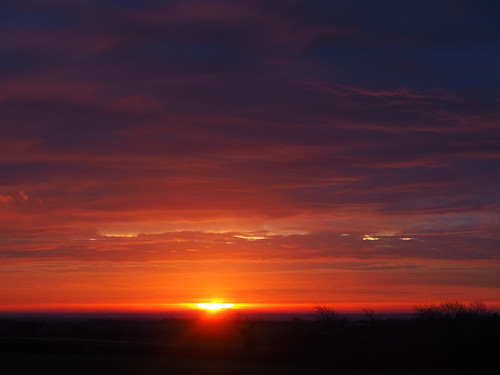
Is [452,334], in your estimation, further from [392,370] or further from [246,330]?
[246,330]

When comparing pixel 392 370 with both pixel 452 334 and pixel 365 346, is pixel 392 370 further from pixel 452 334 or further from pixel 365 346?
pixel 452 334

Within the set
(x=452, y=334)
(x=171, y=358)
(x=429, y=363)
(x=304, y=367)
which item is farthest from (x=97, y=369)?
(x=452, y=334)

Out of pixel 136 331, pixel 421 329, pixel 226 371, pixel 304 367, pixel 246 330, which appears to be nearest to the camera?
pixel 226 371

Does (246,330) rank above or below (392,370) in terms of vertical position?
above

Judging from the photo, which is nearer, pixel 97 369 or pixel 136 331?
pixel 97 369

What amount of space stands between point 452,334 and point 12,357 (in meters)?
20.3

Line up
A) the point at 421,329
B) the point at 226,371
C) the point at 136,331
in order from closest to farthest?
the point at 226,371 → the point at 421,329 → the point at 136,331

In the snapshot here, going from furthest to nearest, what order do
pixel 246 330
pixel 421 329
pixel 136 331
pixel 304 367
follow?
1. pixel 136 331
2. pixel 246 330
3. pixel 421 329
4. pixel 304 367

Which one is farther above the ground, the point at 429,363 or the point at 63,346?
the point at 63,346

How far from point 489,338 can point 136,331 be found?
108 feet

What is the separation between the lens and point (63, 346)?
3073cm

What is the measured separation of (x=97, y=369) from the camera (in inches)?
987

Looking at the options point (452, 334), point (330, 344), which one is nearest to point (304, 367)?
point (330, 344)

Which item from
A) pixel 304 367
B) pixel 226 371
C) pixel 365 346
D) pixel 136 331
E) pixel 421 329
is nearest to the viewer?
pixel 226 371
